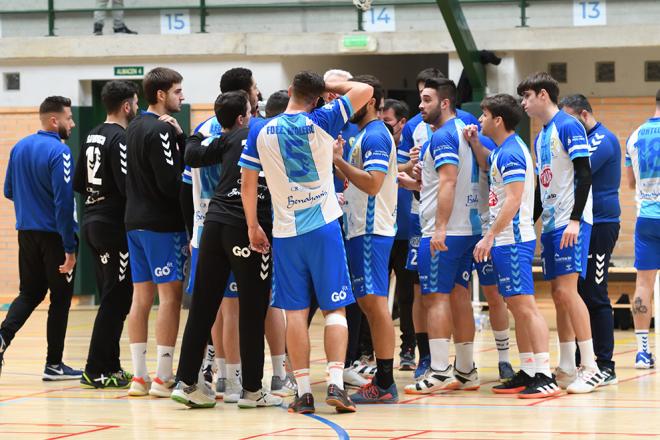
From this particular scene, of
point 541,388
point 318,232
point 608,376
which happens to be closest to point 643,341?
point 608,376

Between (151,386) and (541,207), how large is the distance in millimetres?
2691

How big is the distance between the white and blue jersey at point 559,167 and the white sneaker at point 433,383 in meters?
1.08

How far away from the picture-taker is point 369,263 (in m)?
7.09

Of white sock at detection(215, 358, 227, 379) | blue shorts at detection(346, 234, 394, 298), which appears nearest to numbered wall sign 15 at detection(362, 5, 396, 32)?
white sock at detection(215, 358, 227, 379)

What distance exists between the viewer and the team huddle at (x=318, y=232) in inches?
262

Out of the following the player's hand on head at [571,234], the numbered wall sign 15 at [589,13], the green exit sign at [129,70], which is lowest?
the player's hand on head at [571,234]

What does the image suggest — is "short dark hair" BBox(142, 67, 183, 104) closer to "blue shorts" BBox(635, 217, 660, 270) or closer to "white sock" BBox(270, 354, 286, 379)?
"white sock" BBox(270, 354, 286, 379)

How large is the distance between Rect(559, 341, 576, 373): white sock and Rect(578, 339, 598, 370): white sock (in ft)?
1.07

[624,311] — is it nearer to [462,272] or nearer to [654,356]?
[654,356]

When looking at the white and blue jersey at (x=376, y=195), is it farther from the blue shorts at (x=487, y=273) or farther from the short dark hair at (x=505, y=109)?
the blue shorts at (x=487, y=273)

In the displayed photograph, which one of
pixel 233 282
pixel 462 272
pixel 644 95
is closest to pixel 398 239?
pixel 462 272

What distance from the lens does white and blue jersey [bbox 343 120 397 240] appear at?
703 centimetres

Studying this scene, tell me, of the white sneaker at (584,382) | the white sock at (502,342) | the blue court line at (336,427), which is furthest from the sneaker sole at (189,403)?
the white sneaker at (584,382)

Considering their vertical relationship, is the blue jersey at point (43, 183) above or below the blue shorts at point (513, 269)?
above
